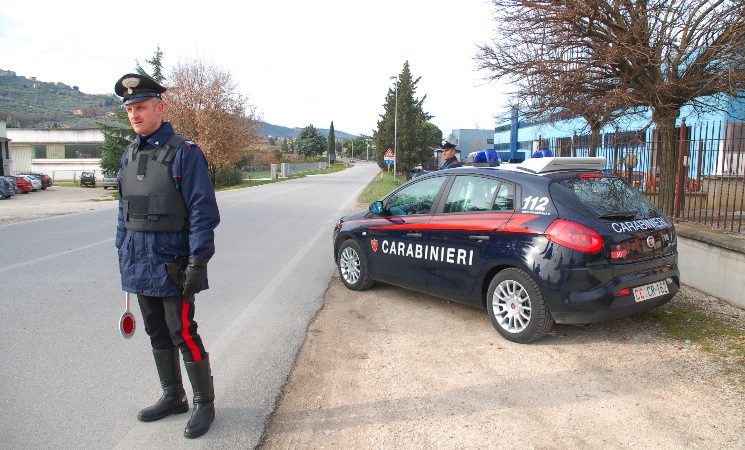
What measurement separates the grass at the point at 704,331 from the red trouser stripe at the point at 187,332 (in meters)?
3.97

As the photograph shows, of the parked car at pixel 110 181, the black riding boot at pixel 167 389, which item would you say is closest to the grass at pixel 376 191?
the black riding boot at pixel 167 389

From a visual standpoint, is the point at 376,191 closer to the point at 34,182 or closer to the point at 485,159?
the point at 485,159

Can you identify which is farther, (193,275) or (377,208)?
(377,208)

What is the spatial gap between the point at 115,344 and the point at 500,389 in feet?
10.5

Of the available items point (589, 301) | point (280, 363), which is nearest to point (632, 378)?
point (589, 301)

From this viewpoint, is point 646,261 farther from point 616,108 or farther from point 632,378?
point 616,108

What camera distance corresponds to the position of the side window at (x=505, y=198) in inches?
185

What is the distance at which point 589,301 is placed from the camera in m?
Result: 4.17

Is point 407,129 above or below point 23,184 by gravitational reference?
above

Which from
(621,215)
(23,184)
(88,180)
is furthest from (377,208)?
(88,180)

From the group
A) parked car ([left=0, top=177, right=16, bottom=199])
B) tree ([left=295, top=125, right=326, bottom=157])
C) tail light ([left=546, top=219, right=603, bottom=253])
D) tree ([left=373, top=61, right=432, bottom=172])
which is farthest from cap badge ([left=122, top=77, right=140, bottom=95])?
tree ([left=295, top=125, right=326, bottom=157])

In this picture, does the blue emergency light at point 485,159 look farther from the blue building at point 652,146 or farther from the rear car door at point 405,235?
the blue building at point 652,146

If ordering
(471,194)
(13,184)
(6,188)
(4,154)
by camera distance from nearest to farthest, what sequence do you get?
(471,194) → (6,188) → (13,184) → (4,154)

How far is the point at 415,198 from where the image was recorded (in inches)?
227
